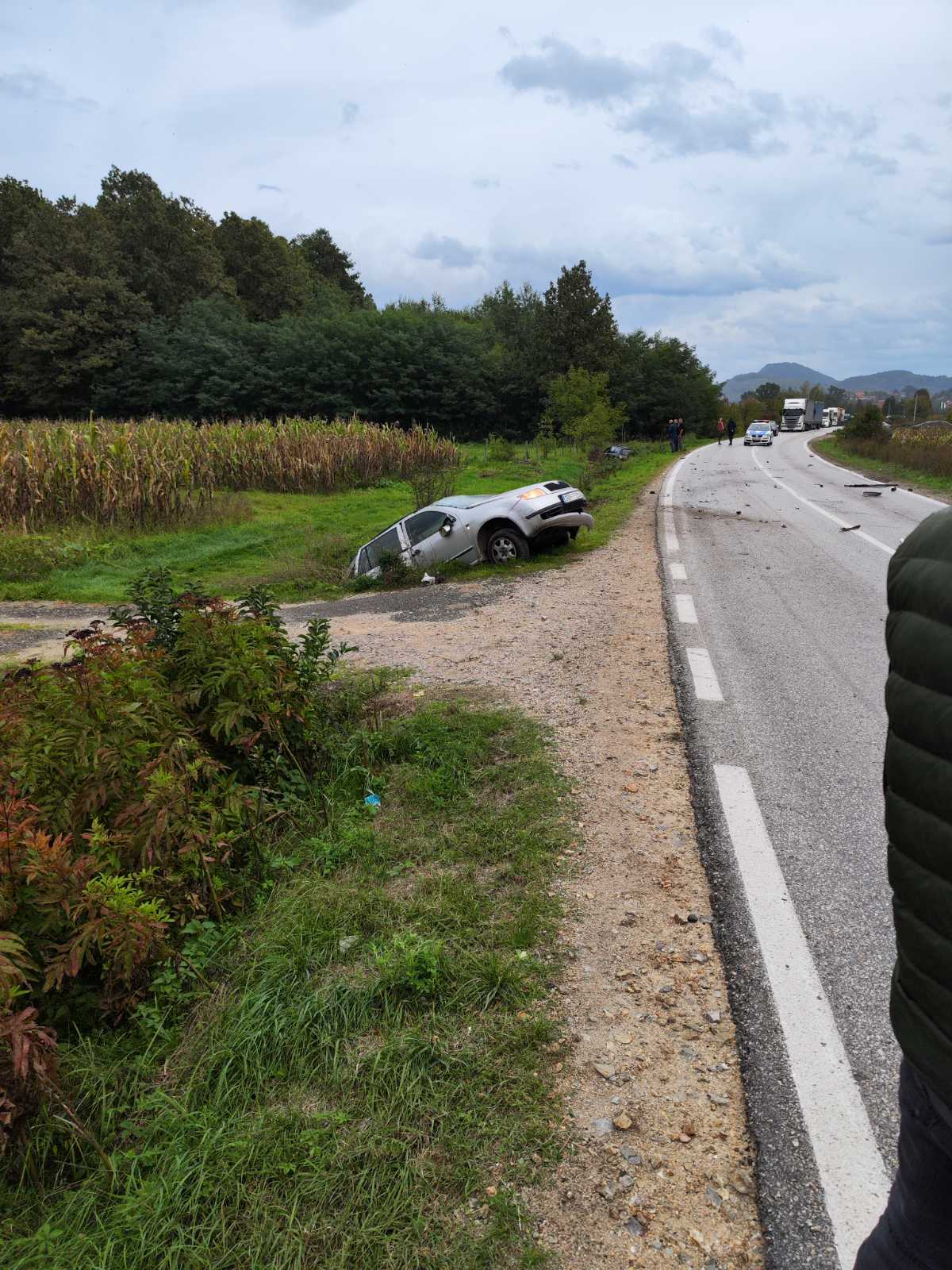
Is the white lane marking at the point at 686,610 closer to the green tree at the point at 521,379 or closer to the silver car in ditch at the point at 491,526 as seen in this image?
the silver car in ditch at the point at 491,526

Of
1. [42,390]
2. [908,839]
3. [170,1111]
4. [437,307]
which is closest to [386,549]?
[170,1111]

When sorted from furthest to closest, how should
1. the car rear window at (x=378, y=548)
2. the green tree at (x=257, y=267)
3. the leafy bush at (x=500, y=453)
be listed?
the green tree at (x=257, y=267), the leafy bush at (x=500, y=453), the car rear window at (x=378, y=548)

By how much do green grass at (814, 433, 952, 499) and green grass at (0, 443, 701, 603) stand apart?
773cm

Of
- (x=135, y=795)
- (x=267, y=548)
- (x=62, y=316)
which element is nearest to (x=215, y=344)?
(x=62, y=316)

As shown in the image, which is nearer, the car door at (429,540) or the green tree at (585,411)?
the car door at (429,540)

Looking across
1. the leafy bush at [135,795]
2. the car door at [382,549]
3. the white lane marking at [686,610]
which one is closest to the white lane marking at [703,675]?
the white lane marking at [686,610]

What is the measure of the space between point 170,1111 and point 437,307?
90.2 metres

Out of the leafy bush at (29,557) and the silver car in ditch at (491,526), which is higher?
the silver car in ditch at (491,526)

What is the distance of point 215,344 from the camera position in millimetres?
48438

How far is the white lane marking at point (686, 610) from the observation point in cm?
787

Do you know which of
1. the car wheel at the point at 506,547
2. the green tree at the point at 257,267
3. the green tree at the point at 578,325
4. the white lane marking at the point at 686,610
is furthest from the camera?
the green tree at the point at 257,267

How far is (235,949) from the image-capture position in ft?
10.5

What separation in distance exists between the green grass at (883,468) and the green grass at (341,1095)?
19.2 metres

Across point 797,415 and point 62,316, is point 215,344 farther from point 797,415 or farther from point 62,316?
point 797,415
